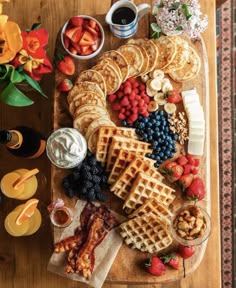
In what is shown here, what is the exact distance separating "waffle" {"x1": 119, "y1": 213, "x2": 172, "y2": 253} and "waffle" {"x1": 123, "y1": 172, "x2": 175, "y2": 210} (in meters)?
0.05

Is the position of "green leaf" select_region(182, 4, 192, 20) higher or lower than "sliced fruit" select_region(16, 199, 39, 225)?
higher

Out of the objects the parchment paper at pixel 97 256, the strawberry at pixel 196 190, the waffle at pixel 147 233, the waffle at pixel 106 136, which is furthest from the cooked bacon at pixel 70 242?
the strawberry at pixel 196 190

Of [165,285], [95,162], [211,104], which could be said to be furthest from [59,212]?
[211,104]

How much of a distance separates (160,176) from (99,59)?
40 centimetres

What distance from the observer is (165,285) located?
5.15 feet

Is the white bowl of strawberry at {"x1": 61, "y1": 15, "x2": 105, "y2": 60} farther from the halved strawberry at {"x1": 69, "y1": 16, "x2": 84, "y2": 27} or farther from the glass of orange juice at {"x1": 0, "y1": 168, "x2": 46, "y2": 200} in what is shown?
the glass of orange juice at {"x1": 0, "y1": 168, "x2": 46, "y2": 200}

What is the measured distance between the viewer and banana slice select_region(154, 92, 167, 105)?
1.50 metres

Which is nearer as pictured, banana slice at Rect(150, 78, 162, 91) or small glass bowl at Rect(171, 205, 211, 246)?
small glass bowl at Rect(171, 205, 211, 246)

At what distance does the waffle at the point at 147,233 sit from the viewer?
142 centimetres

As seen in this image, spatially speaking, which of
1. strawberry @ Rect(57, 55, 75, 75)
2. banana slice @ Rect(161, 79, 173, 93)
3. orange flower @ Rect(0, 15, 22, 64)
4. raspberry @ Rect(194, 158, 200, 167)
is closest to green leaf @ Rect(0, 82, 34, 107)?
orange flower @ Rect(0, 15, 22, 64)

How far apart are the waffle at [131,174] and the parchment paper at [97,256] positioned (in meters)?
0.08

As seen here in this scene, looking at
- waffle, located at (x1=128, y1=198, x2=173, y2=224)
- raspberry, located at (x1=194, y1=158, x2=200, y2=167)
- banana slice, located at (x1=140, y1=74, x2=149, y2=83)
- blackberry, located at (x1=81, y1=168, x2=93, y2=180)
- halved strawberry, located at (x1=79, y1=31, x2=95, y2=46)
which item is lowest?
waffle, located at (x1=128, y1=198, x2=173, y2=224)

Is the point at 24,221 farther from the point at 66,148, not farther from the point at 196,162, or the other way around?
the point at 196,162

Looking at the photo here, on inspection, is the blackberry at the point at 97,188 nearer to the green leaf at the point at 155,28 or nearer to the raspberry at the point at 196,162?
the raspberry at the point at 196,162
